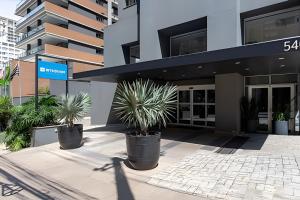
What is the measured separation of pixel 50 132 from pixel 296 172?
32.2 feet

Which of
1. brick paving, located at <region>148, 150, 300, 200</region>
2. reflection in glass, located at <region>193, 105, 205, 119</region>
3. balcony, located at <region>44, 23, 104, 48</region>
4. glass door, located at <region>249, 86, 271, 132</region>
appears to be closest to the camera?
brick paving, located at <region>148, 150, 300, 200</region>

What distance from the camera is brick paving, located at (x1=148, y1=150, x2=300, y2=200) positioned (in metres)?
5.21

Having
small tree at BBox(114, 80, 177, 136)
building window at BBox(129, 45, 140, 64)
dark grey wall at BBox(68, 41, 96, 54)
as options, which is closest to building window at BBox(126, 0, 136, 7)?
building window at BBox(129, 45, 140, 64)

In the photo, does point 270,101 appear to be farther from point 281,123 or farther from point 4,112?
point 4,112

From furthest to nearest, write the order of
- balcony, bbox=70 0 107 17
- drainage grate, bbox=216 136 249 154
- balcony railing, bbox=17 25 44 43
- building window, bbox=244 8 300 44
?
1. balcony, bbox=70 0 107 17
2. balcony railing, bbox=17 25 44 43
3. building window, bbox=244 8 300 44
4. drainage grate, bbox=216 136 249 154

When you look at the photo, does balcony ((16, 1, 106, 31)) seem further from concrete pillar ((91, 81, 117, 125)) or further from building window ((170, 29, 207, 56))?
building window ((170, 29, 207, 56))

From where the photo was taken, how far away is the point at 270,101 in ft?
42.7

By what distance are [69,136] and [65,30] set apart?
28695 millimetres

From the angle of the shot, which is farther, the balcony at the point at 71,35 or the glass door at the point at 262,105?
the balcony at the point at 71,35

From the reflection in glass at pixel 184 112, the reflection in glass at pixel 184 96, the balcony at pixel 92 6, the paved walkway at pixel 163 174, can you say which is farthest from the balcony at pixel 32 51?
the paved walkway at pixel 163 174

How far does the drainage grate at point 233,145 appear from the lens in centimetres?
891

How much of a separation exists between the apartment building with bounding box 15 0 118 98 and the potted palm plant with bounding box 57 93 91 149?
21.4m

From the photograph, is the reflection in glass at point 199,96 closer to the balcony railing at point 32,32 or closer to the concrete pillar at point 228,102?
the concrete pillar at point 228,102

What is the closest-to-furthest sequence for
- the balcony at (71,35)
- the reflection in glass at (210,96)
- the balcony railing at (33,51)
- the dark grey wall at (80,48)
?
the reflection in glass at (210,96), the balcony at (71,35), the balcony railing at (33,51), the dark grey wall at (80,48)
